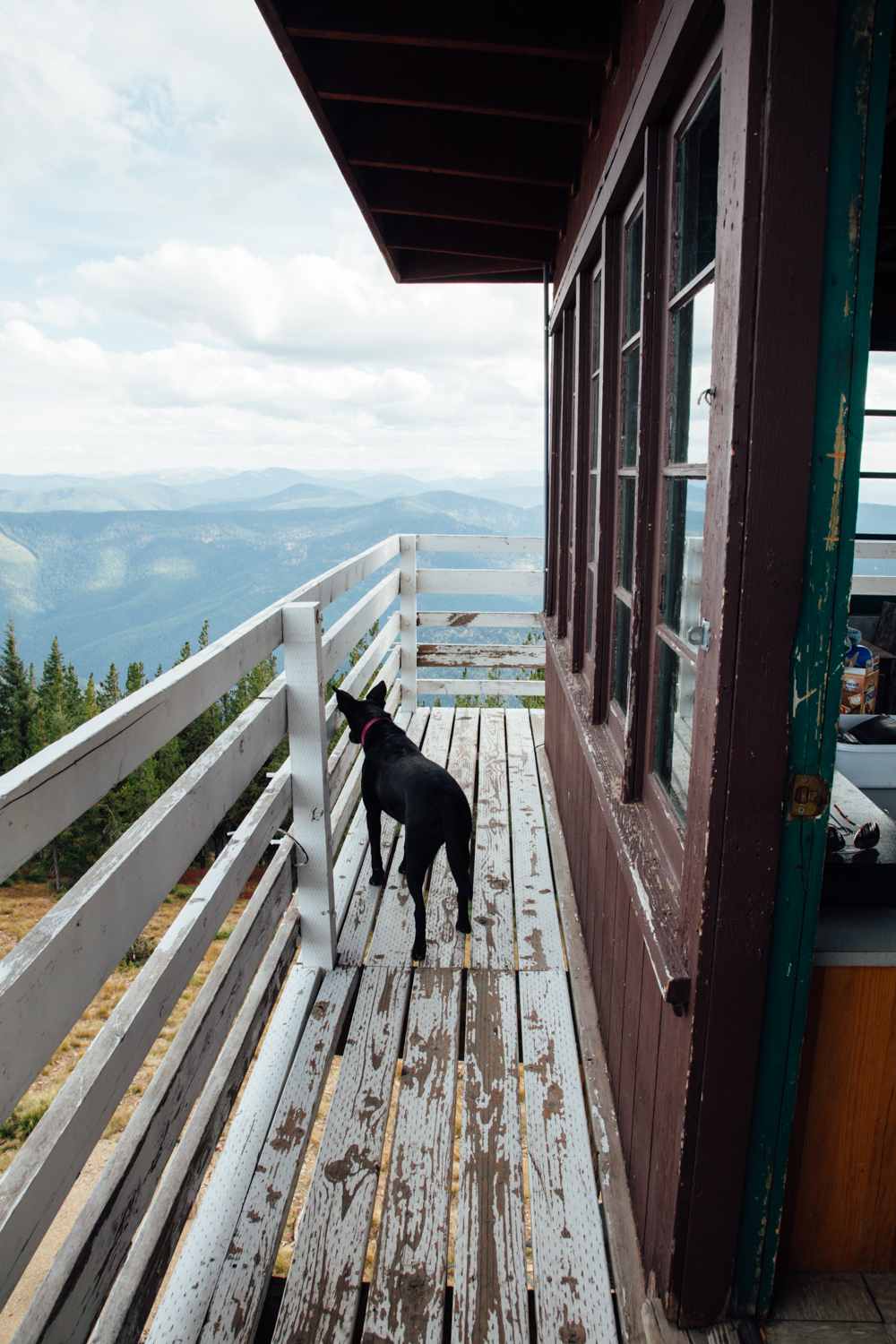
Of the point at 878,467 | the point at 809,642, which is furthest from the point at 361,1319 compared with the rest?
the point at 878,467

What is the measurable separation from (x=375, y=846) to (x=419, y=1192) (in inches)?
63.8

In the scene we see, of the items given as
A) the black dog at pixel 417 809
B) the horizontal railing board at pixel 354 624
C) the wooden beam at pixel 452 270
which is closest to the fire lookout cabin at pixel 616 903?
the black dog at pixel 417 809

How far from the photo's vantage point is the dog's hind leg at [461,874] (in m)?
2.78

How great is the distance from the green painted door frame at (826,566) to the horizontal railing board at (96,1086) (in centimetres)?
104

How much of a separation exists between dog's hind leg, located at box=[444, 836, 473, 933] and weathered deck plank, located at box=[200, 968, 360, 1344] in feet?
1.88

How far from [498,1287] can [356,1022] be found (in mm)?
925

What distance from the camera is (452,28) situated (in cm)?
216

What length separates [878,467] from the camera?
2.28 meters

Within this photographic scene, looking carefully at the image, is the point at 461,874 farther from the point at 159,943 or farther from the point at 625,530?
the point at 159,943

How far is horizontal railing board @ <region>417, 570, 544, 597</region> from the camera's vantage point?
6469 mm

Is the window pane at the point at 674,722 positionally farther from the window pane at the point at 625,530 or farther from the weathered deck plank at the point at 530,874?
the weathered deck plank at the point at 530,874

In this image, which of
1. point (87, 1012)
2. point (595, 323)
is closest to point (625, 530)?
point (595, 323)

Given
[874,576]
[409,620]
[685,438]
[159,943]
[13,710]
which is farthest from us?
[13,710]

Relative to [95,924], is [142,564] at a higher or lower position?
lower
